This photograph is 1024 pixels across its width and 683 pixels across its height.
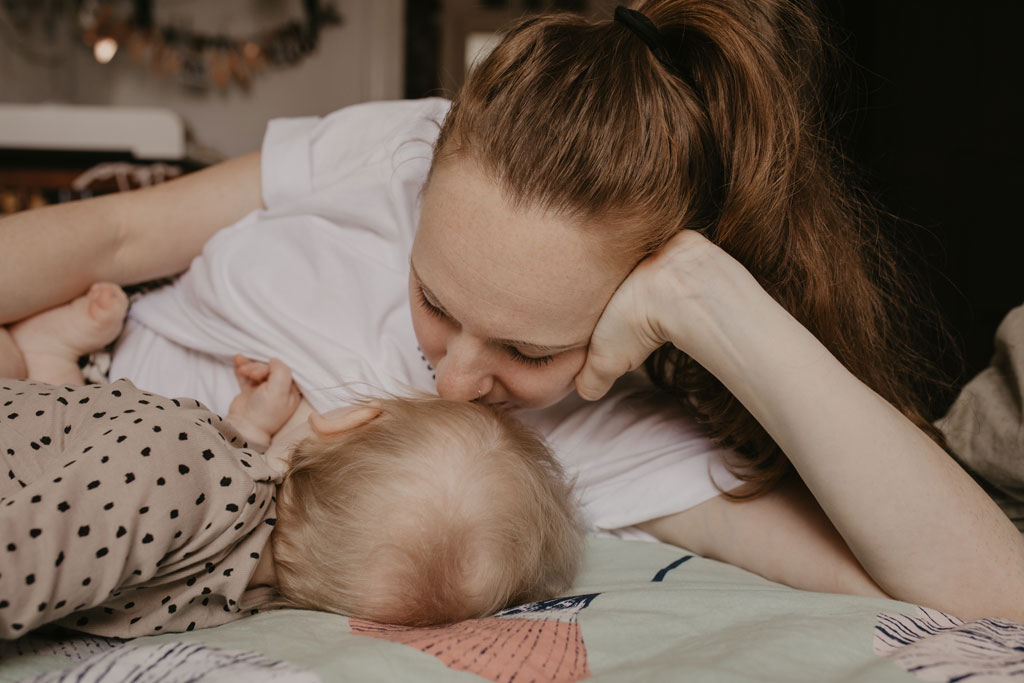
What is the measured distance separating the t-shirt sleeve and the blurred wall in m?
3.18

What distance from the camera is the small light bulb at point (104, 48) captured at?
12.3 ft

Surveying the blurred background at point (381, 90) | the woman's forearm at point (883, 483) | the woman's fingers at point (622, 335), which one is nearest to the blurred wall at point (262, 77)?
the blurred background at point (381, 90)

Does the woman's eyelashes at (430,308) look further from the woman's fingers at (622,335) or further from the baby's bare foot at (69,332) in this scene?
the baby's bare foot at (69,332)

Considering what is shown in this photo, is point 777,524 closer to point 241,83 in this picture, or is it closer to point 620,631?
point 620,631

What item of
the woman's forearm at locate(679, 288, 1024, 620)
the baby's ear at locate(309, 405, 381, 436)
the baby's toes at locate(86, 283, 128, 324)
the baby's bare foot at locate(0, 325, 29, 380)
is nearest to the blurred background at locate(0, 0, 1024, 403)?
the woman's forearm at locate(679, 288, 1024, 620)

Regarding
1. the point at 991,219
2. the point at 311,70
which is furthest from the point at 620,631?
the point at 311,70

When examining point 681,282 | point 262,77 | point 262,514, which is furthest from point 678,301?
point 262,77

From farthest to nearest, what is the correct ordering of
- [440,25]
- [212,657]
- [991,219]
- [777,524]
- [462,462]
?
[440,25]
[991,219]
[777,524]
[462,462]
[212,657]

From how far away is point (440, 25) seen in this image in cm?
451

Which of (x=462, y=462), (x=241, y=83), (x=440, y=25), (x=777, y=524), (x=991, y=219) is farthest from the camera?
(x=440, y=25)

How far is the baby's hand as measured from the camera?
106cm

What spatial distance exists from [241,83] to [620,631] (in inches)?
165

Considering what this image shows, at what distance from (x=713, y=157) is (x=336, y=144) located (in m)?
0.64

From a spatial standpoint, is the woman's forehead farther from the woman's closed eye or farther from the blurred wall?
the blurred wall
